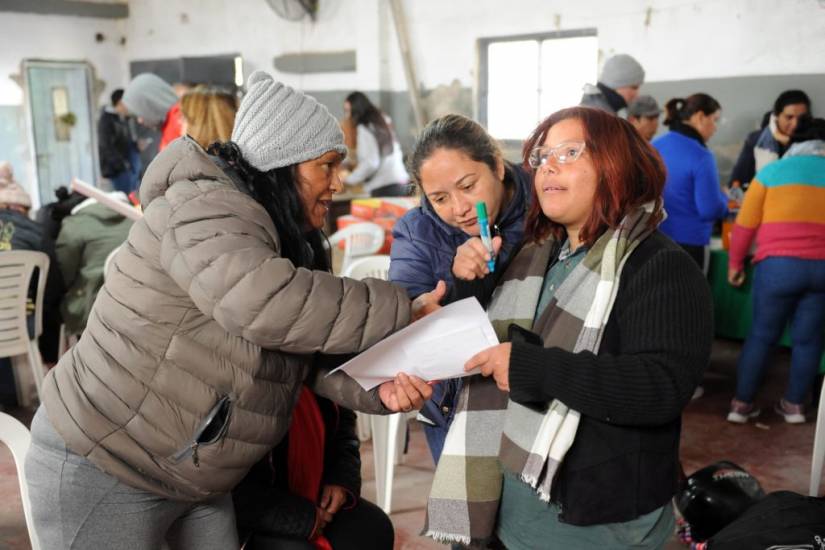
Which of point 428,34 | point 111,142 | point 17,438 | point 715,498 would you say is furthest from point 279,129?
point 111,142

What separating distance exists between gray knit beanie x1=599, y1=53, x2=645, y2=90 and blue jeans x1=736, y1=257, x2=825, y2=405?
109 centimetres

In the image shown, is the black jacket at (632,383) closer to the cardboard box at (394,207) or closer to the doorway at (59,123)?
the cardboard box at (394,207)

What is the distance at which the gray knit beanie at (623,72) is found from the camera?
384 centimetres

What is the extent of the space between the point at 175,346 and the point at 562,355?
2.13 feet

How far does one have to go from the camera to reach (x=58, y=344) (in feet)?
14.1

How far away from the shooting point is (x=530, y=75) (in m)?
6.83

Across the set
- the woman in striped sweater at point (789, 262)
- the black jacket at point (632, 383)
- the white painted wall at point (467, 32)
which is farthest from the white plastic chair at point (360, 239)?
the white painted wall at point (467, 32)

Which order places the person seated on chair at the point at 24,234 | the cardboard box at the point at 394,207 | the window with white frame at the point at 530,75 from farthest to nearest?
the window with white frame at the point at 530,75
the cardboard box at the point at 394,207
the person seated on chair at the point at 24,234

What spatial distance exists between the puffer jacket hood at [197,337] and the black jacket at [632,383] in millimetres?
286

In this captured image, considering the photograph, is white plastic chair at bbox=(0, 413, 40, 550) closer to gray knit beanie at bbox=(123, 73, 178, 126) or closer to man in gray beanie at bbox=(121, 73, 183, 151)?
man in gray beanie at bbox=(121, 73, 183, 151)

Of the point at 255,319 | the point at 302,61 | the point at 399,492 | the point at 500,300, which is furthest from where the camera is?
the point at 302,61

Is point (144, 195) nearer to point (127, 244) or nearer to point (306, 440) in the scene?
point (127, 244)

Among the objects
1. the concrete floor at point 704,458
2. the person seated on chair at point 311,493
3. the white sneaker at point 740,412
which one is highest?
the person seated on chair at point 311,493

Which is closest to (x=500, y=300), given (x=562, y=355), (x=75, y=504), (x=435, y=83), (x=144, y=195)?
(x=562, y=355)
